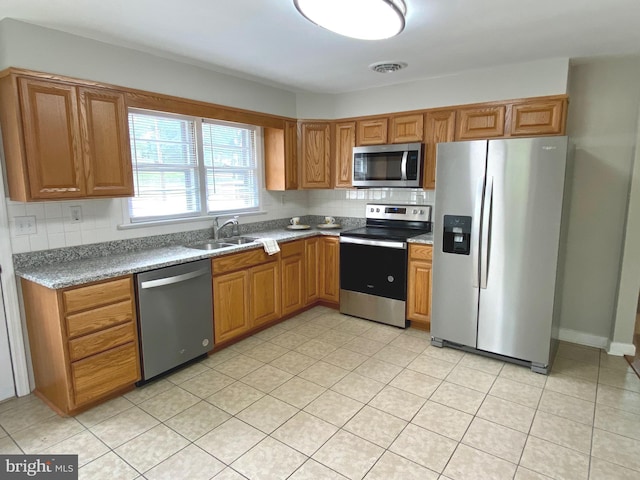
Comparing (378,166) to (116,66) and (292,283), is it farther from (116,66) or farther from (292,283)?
(116,66)

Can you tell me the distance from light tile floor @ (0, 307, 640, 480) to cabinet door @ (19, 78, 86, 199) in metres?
1.48

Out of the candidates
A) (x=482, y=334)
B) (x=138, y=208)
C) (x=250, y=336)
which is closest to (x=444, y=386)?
(x=482, y=334)

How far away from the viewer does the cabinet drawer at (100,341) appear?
235 cm

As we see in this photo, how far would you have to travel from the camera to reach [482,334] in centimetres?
314

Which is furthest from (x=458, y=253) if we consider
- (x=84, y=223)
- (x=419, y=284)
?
(x=84, y=223)

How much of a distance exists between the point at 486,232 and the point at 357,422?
68.0 inches

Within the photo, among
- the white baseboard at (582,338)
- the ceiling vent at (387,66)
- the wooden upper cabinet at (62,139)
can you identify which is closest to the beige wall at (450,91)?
the ceiling vent at (387,66)

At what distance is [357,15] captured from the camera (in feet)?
6.58

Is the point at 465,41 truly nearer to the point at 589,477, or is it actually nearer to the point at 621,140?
the point at 621,140

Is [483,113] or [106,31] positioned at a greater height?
[106,31]

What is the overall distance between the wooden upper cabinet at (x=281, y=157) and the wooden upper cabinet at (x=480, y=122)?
1.78 m

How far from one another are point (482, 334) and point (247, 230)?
8.34ft

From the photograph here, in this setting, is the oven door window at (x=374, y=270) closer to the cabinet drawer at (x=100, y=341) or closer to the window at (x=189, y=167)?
the window at (x=189, y=167)

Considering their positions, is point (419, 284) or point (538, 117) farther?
point (419, 284)
